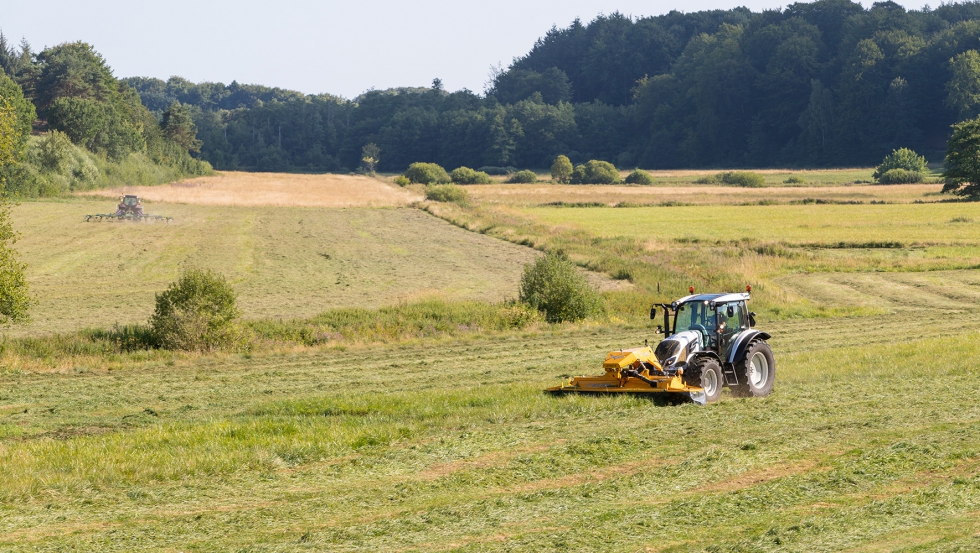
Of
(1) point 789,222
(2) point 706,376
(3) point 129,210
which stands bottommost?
(2) point 706,376

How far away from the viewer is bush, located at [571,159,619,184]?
127m

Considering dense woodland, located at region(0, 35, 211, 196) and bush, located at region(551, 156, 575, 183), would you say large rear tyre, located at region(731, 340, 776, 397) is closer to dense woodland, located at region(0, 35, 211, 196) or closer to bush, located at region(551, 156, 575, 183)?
dense woodland, located at region(0, 35, 211, 196)

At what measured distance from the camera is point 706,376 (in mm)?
16219

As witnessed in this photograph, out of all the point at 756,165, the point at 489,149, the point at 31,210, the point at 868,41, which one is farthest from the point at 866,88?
the point at 31,210

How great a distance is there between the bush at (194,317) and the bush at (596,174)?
105 meters

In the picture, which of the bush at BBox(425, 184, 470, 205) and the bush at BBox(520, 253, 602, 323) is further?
the bush at BBox(425, 184, 470, 205)

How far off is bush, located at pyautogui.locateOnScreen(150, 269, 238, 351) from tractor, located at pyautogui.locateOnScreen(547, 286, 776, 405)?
11140 millimetres

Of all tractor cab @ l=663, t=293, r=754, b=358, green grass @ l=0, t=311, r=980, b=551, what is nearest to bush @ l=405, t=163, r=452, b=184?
green grass @ l=0, t=311, r=980, b=551

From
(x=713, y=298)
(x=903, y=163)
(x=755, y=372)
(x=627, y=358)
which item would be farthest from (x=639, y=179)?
(x=627, y=358)

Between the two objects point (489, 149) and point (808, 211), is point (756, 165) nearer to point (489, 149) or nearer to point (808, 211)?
point (489, 149)

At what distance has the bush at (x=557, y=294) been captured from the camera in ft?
99.2

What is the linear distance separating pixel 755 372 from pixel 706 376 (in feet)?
5.46

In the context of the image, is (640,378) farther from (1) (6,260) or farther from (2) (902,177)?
(2) (902,177)

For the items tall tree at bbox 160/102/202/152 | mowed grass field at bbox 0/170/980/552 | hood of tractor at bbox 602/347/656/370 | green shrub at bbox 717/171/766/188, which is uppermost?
tall tree at bbox 160/102/202/152
